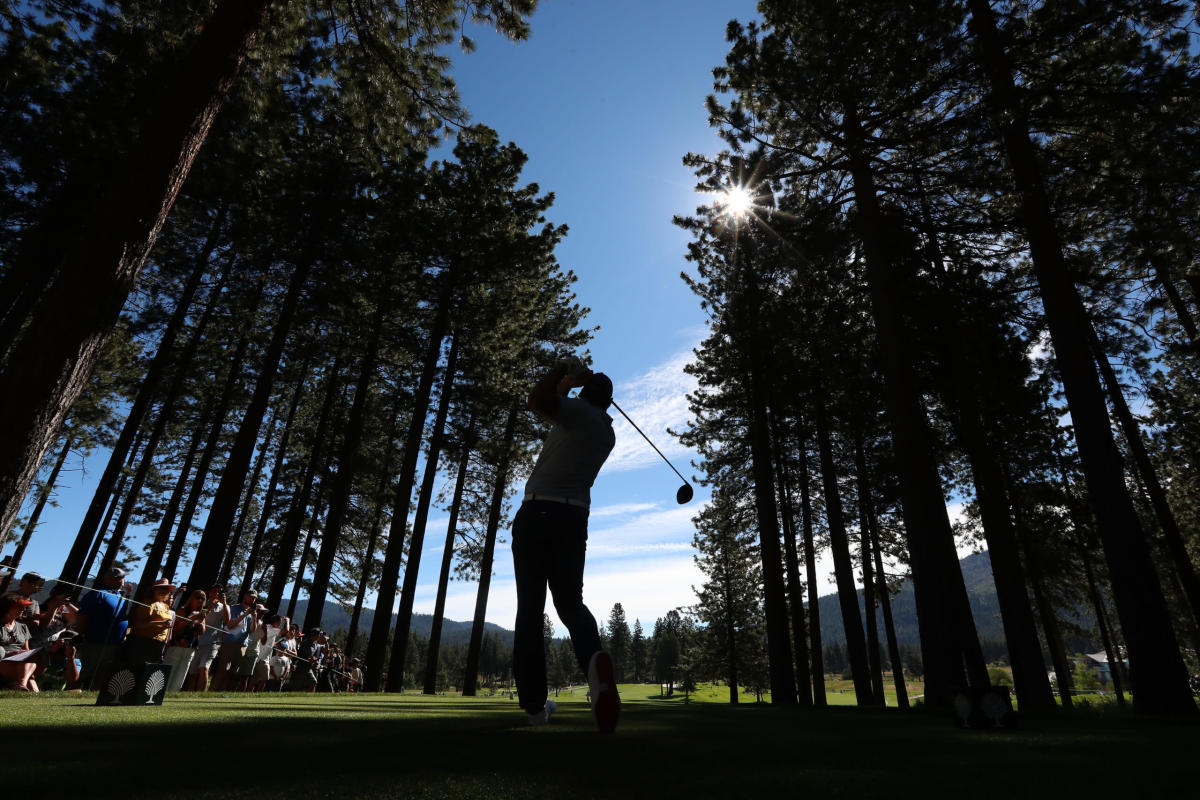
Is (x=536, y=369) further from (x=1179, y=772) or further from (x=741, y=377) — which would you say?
(x=1179, y=772)

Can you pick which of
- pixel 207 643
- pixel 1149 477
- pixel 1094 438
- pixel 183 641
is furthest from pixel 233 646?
pixel 1149 477

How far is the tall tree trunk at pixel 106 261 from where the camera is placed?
14.7ft

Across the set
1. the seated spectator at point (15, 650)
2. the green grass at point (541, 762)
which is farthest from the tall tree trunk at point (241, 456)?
the green grass at point (541, 762)

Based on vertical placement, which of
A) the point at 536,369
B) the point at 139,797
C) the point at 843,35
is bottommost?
the point at 139,797

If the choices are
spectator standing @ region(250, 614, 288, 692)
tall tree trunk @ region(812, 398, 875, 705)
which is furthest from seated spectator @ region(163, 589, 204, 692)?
tall tree trunk @ region(812, 398, 875, 705)

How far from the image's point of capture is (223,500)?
13148mm

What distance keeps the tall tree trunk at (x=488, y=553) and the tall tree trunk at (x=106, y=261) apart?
45.3ft

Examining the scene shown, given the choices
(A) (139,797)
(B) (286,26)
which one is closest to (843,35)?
(B) (286,26)

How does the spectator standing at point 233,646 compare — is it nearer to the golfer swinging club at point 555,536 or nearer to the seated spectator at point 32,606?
the seated spectator at point 32,606

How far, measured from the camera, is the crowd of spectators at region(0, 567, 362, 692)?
725cm

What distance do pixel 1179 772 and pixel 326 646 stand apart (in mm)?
19436

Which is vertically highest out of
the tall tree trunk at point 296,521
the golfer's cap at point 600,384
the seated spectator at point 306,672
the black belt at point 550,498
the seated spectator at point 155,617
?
the tall tree trunk at point 296,521

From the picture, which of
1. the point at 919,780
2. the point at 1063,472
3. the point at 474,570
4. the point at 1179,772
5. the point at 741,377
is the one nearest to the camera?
the point at 919,780

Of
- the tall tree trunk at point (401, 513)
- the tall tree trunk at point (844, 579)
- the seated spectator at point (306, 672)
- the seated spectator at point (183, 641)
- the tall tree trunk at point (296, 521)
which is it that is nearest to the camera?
the seated spectator at point (183, 641)
